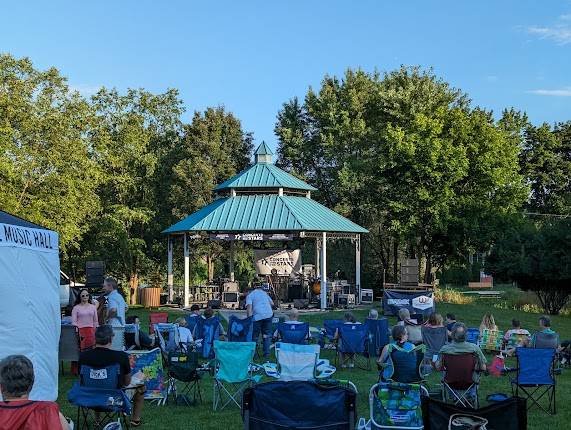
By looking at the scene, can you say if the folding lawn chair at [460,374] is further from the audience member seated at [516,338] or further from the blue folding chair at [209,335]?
the blue folding chair at [209,335]

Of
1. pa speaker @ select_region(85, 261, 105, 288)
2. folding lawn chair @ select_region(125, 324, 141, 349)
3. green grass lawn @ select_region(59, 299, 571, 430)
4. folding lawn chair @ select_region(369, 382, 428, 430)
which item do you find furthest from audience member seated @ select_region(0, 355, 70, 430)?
pa speaker @ select_region(85, 261, 105, 288)

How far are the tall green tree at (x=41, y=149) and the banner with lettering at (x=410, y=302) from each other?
41.5 feet

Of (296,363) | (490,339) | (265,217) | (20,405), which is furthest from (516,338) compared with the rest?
(265,217)

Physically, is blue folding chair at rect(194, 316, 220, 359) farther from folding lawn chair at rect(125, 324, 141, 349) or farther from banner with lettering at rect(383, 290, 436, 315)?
banner with lettering at rect(383, 290, 436, 315)

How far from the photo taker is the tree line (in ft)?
90.5

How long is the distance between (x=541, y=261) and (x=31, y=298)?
2368 cm

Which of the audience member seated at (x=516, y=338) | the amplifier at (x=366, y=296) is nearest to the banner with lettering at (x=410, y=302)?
the amplifier at (x=366, y=296)

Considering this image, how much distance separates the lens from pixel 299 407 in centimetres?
560

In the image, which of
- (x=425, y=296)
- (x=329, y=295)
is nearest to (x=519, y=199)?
(x=329, y=295)

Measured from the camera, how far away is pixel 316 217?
87.3 ft

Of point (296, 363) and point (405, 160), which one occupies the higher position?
point (405, 160)

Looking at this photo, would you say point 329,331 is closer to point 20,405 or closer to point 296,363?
point 296,363

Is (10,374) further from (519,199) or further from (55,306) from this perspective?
(519,199)

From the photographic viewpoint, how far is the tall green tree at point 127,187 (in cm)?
Result: 3388
